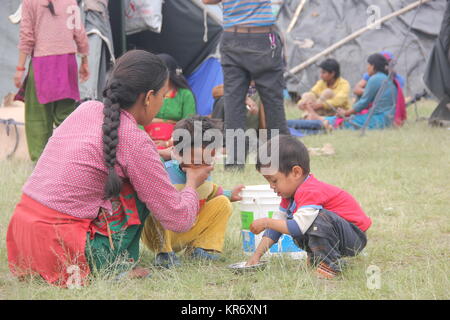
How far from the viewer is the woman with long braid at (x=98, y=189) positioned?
8.84 feet

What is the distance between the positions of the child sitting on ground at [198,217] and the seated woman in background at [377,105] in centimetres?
550

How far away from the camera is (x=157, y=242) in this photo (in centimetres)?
316

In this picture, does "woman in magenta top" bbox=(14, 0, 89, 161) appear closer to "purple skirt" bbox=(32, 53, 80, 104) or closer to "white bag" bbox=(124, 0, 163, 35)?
"purple skirt" bbox=(32, 53, 80, 104)

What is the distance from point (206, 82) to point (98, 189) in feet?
18.4

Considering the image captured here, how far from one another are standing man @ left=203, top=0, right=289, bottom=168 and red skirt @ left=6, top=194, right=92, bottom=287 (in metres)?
3.00

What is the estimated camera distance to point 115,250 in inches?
113

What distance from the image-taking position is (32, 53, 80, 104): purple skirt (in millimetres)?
5668

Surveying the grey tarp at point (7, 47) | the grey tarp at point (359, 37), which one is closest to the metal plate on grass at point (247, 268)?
the grey tarp at point (7, 47)

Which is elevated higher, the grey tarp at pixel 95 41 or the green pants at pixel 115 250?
the grey tarp at pixel 95 41

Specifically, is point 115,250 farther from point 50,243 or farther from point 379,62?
point 379,62

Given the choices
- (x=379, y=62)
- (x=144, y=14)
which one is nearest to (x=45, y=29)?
(x=144, y=14)

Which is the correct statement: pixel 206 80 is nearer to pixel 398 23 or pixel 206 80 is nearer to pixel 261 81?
pixel 261 81

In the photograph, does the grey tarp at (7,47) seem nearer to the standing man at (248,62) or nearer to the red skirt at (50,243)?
the standing man at (248,62)

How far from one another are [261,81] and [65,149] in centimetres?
306
